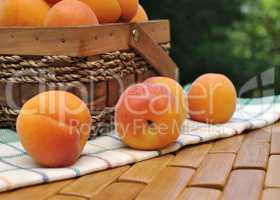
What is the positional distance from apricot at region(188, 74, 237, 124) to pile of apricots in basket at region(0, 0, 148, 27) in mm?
176

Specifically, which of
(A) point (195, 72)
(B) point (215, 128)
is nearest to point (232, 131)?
(B) point (215, 128)

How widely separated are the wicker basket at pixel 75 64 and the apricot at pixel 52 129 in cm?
11

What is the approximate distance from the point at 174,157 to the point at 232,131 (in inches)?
6.3

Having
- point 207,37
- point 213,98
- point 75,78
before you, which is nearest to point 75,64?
point 75,78

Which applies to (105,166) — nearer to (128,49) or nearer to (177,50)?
(128,49)

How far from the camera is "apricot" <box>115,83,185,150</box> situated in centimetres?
72

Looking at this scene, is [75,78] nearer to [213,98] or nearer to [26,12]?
[26,12]

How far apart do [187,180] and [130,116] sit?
0.15m

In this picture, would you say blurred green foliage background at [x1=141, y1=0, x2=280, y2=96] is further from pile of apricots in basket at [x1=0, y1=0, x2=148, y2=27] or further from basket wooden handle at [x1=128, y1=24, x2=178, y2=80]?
pile of apricots in basket at [x1=0, y1=0, x2=148, y2=27]

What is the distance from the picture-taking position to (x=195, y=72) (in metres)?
2.71

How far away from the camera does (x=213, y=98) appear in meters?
0.89

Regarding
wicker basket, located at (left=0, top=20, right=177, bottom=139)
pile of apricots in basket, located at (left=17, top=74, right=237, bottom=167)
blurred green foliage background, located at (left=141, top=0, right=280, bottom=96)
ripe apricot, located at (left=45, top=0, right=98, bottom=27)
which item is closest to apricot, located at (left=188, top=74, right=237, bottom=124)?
pile of apricots in basket, located at (left=17, top=74, right=237, bottom=167)

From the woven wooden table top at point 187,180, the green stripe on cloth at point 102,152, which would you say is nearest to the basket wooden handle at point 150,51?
the green stripe on cloth at point 102,152

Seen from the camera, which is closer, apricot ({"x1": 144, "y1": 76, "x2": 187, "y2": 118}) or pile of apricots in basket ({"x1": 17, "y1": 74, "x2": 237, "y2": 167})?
pile of apricots in basket ({"x1": 17, "y1": 74, "x2": 237, "y2": 167})
